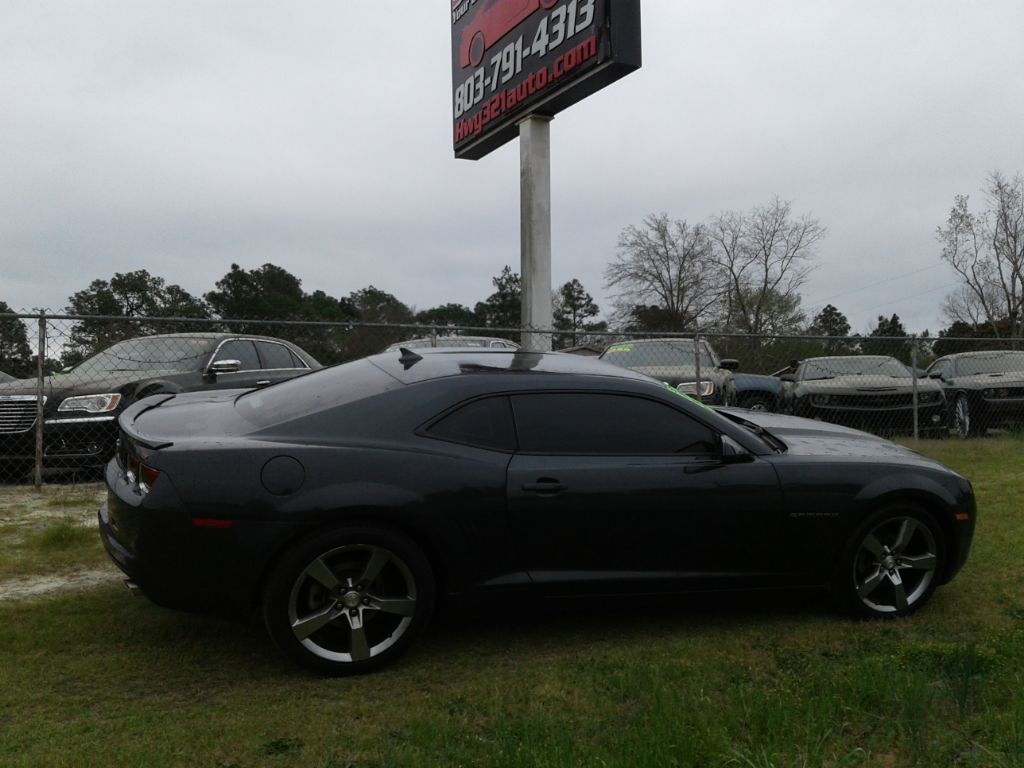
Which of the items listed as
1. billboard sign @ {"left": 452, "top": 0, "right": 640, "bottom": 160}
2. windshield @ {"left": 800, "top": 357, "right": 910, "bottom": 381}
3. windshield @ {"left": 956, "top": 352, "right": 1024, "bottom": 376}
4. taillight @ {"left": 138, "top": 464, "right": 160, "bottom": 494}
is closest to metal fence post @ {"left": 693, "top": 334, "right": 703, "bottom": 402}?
windshield @ {"left": 800, "top": 357, "right": 910, "bottom": 381}

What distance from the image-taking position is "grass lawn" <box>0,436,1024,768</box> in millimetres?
2795

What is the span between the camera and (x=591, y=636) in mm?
4117

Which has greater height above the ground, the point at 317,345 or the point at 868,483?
the point at 317,345

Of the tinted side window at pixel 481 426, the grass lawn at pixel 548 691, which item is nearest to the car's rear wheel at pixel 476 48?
the tinted side window at pixel 481 426

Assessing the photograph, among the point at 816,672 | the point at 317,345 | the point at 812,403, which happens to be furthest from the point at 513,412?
the point at 812,403

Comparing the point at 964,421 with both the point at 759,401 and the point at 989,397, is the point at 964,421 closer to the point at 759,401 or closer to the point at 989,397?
the point at 989,397

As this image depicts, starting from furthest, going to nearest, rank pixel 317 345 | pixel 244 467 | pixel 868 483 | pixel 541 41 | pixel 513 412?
pixel 541 41
pixel 317 345
pixel 868 483
pixel 513 412
pixel 244 467

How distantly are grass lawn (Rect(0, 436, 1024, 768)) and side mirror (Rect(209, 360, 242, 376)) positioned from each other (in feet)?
12.1

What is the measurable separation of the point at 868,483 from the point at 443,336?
21.4ft

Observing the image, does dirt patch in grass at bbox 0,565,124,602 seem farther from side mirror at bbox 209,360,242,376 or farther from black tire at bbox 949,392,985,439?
black tire at bbox 949,392,985,439

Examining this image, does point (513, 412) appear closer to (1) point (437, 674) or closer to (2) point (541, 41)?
(1) point (437, 674)

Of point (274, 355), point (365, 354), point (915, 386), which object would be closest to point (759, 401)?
point (915, 386)

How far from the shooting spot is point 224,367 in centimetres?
823

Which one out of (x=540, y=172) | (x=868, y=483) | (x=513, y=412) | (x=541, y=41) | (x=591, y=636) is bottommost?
(x=591, y=636)
